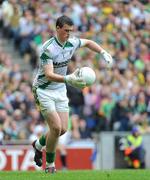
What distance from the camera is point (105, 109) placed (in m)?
23.0

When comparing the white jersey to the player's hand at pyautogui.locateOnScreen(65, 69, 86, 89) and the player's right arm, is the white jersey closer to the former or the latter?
the player's right arm

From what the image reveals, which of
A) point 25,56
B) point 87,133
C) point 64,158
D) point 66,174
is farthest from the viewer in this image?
point 25,56

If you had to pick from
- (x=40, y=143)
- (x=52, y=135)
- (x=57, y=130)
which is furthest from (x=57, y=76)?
(x=40, y=143)

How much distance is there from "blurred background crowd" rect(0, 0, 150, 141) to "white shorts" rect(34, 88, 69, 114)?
7.23 m

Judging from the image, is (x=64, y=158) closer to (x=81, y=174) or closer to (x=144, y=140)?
(x=144, y=140)

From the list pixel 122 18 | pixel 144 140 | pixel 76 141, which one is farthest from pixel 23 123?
pixel 122 18

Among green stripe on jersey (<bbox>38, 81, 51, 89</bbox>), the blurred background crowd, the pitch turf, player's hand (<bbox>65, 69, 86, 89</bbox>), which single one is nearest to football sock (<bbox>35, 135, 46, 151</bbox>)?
the pitch turf

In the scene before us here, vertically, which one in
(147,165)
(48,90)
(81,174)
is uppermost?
(48,90)

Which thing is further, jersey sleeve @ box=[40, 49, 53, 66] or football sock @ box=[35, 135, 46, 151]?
football sock @ box=[35, 135, 46, 151]

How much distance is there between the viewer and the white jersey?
12867 millimetres

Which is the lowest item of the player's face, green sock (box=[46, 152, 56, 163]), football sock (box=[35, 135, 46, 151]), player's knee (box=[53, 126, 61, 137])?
green sock (box=[46, 152, 56, 163])

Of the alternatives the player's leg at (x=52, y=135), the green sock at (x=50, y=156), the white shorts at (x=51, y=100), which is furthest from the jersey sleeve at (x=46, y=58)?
the green sock at (x=50, y=156)

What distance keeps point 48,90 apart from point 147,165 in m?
9.06

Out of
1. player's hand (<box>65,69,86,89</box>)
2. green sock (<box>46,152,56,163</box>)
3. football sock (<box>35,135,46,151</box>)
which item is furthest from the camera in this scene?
football sock (<box>35,135,46,151</box>)
